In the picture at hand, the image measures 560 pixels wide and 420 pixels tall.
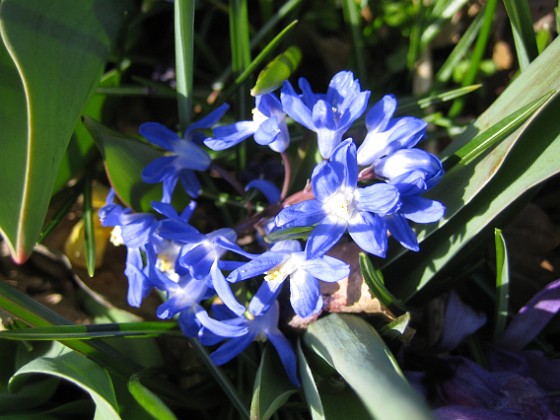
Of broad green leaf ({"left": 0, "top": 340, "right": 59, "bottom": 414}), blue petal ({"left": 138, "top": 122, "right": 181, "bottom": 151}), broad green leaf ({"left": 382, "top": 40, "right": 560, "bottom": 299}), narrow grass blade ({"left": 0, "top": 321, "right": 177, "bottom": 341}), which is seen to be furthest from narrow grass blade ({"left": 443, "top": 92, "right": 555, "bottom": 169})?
broad green leaf ({"left": 0, "top": 340, "right": 59, "bottom": 414})

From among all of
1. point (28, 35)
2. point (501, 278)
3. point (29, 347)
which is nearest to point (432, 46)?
point (501, 278)

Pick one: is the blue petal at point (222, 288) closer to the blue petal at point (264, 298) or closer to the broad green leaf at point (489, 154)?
the blue petal at point (264, 298)

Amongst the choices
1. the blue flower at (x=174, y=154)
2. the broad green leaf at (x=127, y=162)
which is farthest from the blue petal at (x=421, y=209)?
the broad green leaf at (x=127, y=162)

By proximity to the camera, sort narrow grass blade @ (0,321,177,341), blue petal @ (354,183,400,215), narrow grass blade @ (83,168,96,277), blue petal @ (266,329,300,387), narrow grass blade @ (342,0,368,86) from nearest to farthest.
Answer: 1. blue petal @ (354,183,400,215)
2. narrow grass blade @ (0,321,177,341)
3. blue petal @ (266,329,300,387)
4. narrow grass blade @ (83,168,96,277)
5. narrow grass blade @ (342,0,368,86)

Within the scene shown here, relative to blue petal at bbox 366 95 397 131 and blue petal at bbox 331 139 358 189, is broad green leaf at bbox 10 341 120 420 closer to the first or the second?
blue petal at bbox 331 139 358 189

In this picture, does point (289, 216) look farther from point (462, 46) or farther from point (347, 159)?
point (462, 46)

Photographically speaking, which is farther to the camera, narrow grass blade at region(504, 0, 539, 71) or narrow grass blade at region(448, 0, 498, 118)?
narrow grass blade at region(448, 0, 498, 118)

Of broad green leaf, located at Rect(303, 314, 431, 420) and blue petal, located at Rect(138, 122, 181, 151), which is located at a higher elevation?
blue petal, located at Rect(138, 122, 181, 151)
